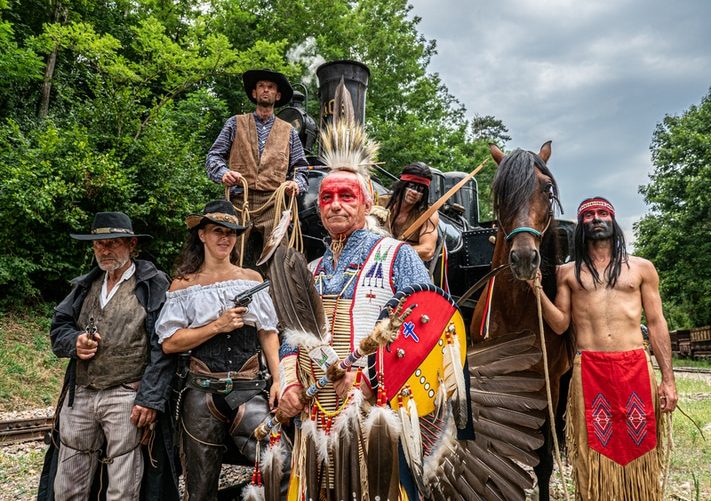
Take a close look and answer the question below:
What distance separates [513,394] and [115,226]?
2.63 meters

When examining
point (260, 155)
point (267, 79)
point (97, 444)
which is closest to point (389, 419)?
point (97, 444)

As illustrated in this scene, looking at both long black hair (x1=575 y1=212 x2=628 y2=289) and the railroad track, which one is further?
the railroad track

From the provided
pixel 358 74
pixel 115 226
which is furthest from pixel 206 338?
pixel 358 74

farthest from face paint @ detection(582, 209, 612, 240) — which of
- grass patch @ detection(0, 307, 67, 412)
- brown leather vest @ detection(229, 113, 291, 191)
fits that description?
grass patch @ detection(0, 307, 67, 412)

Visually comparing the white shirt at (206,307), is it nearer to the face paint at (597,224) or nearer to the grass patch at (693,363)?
the face paint at (597,224)

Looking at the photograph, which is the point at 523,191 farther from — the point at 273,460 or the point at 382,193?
the point at 382,193

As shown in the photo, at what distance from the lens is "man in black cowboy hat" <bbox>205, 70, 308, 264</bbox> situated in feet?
15.4

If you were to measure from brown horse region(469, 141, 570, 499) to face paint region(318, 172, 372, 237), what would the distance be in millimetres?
1062

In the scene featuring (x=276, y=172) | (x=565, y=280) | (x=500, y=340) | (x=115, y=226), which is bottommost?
(x=500, y=340)

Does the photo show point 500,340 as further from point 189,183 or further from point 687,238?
point 687,238

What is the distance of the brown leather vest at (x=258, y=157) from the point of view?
4746 mm

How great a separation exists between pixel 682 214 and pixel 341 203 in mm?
24953

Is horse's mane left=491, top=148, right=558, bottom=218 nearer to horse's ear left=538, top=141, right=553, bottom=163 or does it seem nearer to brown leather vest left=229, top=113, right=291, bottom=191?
horse's ear left=538, top=141, right=553, bottom=163

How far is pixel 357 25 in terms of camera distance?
20625mm
